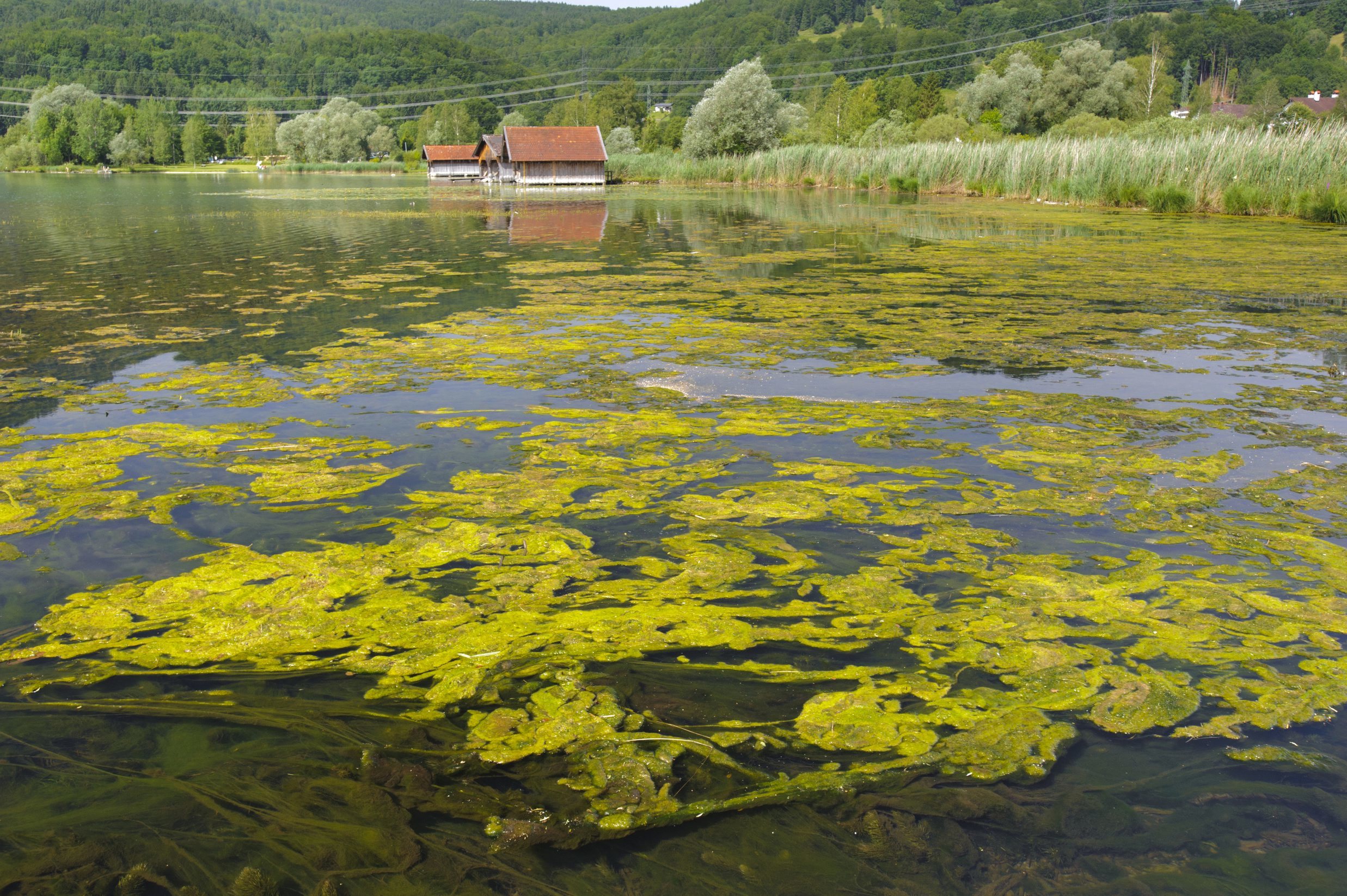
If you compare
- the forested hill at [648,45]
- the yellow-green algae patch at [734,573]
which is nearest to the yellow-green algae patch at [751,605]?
the yellow-green algae patch at [734,573]

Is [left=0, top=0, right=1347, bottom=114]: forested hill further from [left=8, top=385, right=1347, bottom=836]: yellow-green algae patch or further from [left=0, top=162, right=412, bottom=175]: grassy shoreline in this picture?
[left=8, top=385, right=1347, bottom=836]: yellow-green algae patch

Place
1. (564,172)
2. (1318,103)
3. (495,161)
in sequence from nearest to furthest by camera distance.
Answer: (564,172) → (495,161) → (1318,103)

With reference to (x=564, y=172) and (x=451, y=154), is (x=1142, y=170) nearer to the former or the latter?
(x=564, y=172)

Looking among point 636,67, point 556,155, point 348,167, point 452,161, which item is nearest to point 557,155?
point 556,155

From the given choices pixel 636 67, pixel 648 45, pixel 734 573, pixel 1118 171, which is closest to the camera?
pixel 734 573

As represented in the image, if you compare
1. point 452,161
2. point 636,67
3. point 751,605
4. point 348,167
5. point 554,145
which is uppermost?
point 636,67

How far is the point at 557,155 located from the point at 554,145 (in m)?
0.85

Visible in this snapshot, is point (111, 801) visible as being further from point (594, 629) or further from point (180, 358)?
point (180, 358)

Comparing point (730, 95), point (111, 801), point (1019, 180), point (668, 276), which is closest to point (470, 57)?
point (730, 95)

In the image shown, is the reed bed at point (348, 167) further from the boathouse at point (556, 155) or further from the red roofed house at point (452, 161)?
the boathouse at point (556, 155)

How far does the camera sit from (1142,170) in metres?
20.0

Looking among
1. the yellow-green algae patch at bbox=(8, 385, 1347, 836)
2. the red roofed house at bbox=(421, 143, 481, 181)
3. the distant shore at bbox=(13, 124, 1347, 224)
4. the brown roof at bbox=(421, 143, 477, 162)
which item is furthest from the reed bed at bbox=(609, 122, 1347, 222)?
the red roofed house at bbox=(421, 143, 481, 181)

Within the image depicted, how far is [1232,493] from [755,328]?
14.5ft

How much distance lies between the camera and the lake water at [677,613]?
79.7 inches
